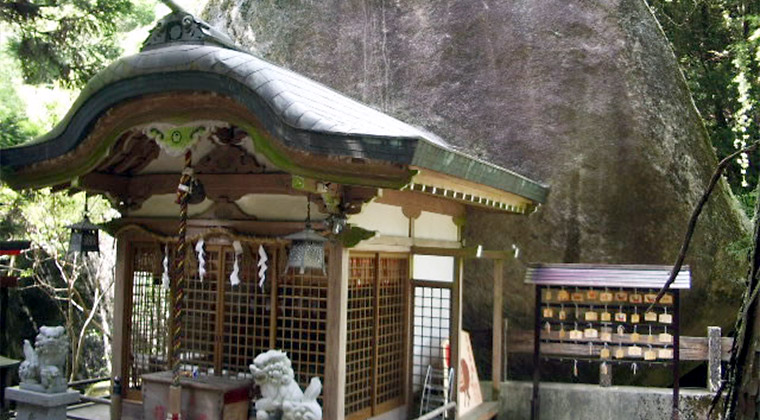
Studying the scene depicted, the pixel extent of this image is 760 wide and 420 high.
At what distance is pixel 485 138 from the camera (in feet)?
40.9

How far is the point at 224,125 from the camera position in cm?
691

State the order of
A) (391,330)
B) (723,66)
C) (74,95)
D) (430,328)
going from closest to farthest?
(391,330) → (430,328) → (723,66) → (74,95)

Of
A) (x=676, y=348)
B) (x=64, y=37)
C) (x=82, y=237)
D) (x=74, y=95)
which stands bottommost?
(x=676, y=348)

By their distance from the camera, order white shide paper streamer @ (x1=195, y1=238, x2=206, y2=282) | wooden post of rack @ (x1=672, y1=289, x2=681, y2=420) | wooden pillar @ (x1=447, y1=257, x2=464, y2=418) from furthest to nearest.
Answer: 1. wooden pillar @ (x1=447, y1=257, x2=464, y2=418)
2. wooden post of rack @ (x1=672, y1=289, x2=681, y2=420)
3. white shide paper streamer @ (x1=195, y1=238, x2=206, y2=282)

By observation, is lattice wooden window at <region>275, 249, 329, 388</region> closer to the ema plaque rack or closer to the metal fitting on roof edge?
the metal fitting on roof edge

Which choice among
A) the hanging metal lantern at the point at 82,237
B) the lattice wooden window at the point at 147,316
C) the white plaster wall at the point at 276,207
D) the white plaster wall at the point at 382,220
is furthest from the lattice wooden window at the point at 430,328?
the hanging metal lantern at the point at 82,237

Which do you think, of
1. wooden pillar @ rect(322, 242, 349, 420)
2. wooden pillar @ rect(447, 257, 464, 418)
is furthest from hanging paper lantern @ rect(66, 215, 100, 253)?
wooden pillar @ rect(447, 257, 464, 418)

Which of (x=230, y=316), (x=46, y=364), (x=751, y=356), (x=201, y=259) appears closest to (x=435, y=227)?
(x=230, y=316)

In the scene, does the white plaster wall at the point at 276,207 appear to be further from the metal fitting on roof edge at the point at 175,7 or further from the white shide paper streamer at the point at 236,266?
the metal fitting on roof edge at the point at 175,7

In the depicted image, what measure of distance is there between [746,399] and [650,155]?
1020cm

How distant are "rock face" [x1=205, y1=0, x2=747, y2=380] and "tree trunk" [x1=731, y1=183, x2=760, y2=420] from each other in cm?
965

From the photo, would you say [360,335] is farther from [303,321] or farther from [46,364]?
[46,364]

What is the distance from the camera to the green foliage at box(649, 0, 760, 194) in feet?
45.9

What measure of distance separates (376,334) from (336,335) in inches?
45.9
